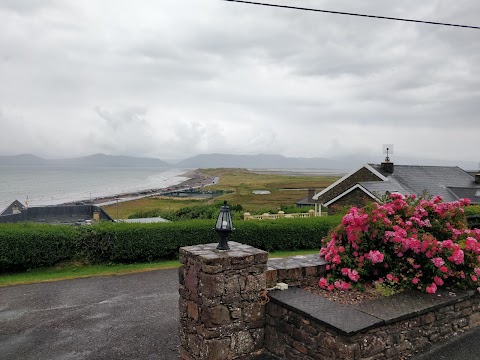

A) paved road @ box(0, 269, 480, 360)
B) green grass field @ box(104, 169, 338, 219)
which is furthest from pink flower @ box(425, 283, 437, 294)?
green grass field @ box(104, 169, 338, 219)

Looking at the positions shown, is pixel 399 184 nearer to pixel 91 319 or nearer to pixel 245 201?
pixel 91 319

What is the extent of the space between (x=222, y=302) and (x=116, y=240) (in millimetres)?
7770

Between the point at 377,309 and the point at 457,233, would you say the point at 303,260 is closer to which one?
the point at 377,309

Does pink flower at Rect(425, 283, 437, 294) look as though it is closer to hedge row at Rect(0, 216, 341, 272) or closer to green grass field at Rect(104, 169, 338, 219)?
hedge row at Rect(0, 216, 341, 272)

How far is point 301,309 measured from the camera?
458cm

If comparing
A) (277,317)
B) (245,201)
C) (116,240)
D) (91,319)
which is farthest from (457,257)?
(245,201)

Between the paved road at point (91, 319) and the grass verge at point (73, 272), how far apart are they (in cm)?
50

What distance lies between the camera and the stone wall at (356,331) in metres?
4.18

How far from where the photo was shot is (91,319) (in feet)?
23.8

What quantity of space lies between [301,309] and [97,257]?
29.0 feet

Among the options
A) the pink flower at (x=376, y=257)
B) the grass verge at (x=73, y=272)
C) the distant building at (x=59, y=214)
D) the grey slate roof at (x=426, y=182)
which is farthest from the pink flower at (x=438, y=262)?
the distant building at (x=59, y=214)

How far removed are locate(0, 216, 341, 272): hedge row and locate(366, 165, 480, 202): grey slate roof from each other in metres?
8.16

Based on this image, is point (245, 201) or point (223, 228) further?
point (245, 201)

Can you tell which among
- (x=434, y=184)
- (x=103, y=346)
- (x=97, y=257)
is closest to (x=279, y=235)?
(x=97, y=257)
